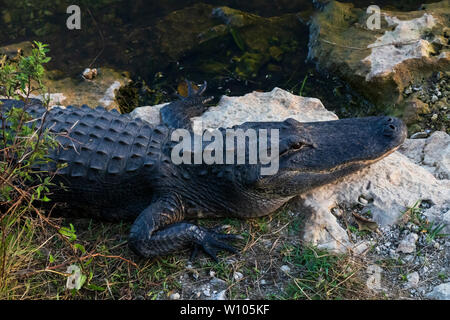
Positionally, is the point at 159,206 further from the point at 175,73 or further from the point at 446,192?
the point at 175,73

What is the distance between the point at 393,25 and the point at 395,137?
267 centimetres

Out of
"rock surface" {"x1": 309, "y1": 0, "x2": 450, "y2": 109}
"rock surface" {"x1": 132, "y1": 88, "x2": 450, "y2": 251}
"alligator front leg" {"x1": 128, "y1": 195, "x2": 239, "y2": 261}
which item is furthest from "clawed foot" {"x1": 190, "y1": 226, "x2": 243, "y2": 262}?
"rock surface" {"x1": 309, "y1": 0, "x2": 450, "y2": 109}

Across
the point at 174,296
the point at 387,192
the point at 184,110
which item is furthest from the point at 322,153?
the point at 184,110

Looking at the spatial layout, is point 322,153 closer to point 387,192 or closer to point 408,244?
point 387,192

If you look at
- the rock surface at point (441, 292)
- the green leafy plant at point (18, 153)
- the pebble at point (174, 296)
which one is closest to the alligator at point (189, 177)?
the pebble at point (174, 296)

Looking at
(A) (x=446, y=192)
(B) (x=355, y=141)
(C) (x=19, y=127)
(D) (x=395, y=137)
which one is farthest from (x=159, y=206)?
(A) (x=446, y=192)

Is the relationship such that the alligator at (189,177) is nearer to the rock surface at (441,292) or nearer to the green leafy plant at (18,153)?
the green leafy plant at (18,153)

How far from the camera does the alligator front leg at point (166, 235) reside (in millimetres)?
3576

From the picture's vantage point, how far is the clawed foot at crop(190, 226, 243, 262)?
359cm

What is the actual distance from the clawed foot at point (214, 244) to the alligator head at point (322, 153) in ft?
1.44

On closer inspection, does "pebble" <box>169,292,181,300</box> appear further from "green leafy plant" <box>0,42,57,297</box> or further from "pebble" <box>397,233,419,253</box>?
"pebble" <box>397,233,419,253</box>

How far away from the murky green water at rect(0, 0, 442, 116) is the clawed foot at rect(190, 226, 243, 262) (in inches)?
98.0

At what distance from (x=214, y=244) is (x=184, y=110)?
6.04 ft
